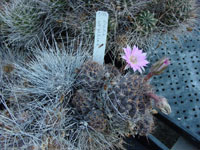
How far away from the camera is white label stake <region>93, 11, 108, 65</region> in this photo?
81cm

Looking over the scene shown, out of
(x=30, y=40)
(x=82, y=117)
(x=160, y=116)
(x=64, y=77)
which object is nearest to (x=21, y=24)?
(x=30, y=40)

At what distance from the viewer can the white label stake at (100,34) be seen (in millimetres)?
808

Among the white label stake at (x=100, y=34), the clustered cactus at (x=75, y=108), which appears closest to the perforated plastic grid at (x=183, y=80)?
the clustered cactus at (x=75, y=108)

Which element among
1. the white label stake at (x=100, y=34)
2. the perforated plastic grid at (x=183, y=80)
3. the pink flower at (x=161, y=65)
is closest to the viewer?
the pink flower at (x=161, y=65)

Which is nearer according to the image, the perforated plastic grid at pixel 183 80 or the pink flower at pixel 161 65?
the pink flower at pixel 161 65

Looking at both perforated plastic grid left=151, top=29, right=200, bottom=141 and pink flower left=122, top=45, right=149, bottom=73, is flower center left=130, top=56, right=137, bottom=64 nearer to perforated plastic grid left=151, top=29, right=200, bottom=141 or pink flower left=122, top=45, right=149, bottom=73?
pink flower left=122, top=45, right=149, bottom=73

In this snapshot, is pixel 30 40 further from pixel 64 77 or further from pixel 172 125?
pixel 172 125

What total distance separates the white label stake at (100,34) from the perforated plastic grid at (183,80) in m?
0.37

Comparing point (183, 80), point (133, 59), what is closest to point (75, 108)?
point (133, 59)

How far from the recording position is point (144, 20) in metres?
1.02

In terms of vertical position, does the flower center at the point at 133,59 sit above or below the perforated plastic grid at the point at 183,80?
above

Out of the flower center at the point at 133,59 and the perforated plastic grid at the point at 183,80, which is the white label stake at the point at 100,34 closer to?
the flower center at the point at 133,59

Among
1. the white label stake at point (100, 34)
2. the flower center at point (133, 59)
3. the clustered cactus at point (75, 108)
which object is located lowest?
the clustered cactus at point (75, 108)

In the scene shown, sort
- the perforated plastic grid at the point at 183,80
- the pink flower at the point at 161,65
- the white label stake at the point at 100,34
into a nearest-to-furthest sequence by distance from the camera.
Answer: the pink flower at the point at 161,65, the white label stake at the point at 100,34, the perforated plastic grid at the point at 183,80
